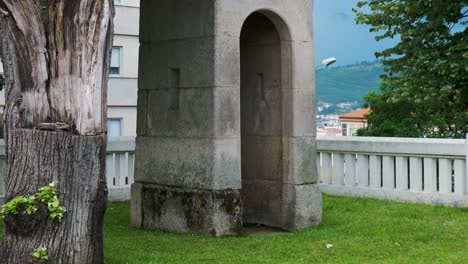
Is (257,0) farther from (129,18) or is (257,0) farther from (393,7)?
(129,18)

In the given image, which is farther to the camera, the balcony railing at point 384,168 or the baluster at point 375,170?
the baluster at point 375,170

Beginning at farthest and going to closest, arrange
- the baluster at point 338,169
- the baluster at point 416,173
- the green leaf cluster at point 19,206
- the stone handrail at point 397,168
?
the baluster at point 338,169
the baluster at point 416,173
the stone handrail at point 397,168
the green leaf cluster at point 19,206

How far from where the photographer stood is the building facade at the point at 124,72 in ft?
137

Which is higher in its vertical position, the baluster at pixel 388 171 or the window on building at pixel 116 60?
the window on building at pixel 116 60

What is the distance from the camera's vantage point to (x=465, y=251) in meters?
9.01

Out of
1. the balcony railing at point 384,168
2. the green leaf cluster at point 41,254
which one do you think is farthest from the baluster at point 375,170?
the green leaf cluster at point 41,254

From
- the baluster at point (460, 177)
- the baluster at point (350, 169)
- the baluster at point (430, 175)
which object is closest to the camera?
the baluster at point (460, 177)

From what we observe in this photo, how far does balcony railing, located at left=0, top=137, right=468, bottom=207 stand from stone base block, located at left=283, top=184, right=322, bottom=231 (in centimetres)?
326

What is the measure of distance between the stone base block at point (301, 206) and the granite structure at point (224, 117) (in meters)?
0.01

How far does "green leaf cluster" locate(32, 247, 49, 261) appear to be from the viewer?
273 inches

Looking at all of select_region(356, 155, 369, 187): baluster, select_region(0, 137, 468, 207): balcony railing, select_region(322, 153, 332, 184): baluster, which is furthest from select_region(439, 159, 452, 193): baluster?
select_region(322, 153, 332, 184): baluster

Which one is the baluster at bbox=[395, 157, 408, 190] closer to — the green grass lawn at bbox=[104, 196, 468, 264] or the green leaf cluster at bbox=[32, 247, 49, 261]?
the green grass lawn at bbox=[104, 196, 468, 264]

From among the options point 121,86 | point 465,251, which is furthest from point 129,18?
point 465,251

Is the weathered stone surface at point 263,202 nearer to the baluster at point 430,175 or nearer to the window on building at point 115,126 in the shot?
the baluster at point 430,175
